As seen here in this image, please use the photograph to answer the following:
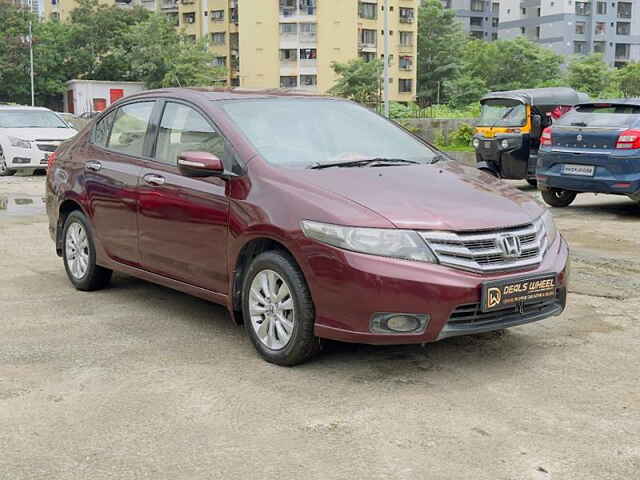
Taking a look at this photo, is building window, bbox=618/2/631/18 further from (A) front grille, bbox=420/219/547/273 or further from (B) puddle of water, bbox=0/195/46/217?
(A) front grille, bbox=420/219/547/273

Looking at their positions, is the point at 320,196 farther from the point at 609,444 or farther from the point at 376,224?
the point at 609,444

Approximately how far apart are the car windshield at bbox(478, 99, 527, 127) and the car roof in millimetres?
9574

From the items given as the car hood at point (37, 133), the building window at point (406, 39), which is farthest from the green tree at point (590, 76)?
the car hood at point (37, 133)

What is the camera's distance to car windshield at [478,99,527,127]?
1530 centimetres

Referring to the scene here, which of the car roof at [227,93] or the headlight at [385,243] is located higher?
the car roof at [227,93]

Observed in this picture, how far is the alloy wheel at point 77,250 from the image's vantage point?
6.90 m

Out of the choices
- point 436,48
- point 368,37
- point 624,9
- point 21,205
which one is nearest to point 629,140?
point 21,205

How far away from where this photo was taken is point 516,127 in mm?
15320

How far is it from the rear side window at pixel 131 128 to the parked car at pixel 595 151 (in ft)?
22.9

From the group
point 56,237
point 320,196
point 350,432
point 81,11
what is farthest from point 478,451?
point 81,11

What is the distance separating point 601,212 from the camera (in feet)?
40.4

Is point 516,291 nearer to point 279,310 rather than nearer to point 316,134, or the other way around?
point 279,310

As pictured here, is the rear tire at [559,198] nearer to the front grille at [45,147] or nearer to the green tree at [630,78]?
the front grille at [45,147]

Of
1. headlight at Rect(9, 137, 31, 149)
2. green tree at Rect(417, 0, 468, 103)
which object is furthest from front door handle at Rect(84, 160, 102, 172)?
green tree at Rect(417, 0, 468, 103)
